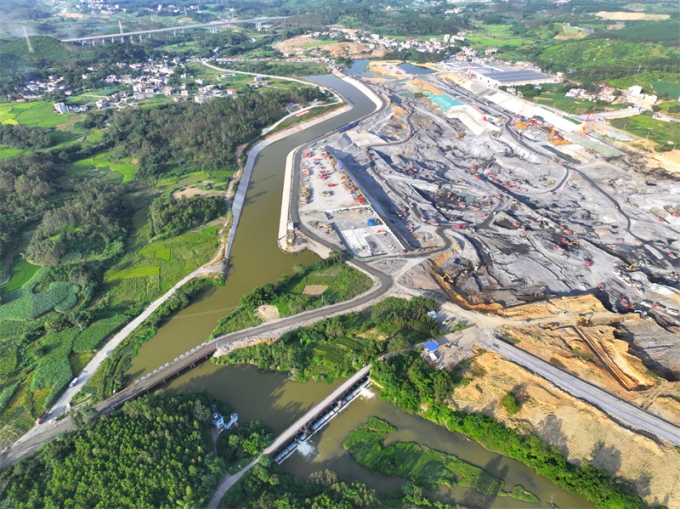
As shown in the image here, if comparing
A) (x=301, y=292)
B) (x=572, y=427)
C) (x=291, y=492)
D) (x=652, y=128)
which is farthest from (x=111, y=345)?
(x=652, y=128)

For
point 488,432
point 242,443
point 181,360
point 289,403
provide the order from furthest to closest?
1. point 181,360
2. point 289,403
3. point 488,432
4. point 242,443

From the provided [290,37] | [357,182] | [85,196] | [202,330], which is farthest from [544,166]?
[290,37]

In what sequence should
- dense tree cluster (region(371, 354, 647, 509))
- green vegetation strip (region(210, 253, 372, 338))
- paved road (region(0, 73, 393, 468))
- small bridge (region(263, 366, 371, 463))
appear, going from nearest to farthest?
1. dense tree cluster (region(371, 354, 647, 509))
2. paved road (region(0, 73, 393, 468))
3. small bridge (region(263, 366, 371, 463))
4. green vegetation strip (region(210, 253, 372, 338))

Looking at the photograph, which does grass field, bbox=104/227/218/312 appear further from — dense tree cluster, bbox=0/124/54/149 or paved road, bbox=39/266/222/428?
dense tree cluster, bbox=0/124/54/149

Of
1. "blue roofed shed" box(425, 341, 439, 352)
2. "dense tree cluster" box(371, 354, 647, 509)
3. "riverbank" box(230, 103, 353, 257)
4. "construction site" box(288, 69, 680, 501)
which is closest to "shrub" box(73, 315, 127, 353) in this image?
"riverbank" box(230, 103, 353, 257)

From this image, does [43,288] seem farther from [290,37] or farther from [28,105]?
[290,37]

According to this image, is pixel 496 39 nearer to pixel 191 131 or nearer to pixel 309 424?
pixel 191 131

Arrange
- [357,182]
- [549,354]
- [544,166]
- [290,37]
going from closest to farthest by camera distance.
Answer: [549,354] → [357,182] → [544,166] → [290,37]
